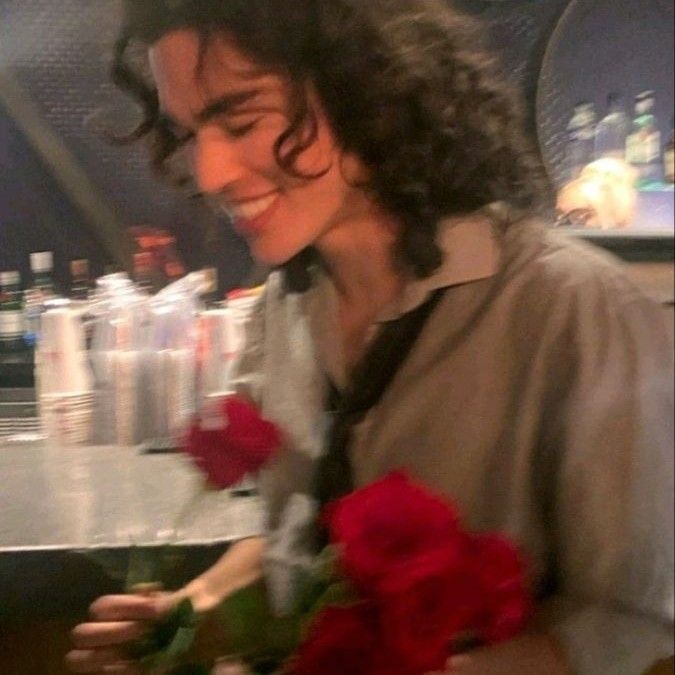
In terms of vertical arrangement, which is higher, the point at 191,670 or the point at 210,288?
the point at 210,288

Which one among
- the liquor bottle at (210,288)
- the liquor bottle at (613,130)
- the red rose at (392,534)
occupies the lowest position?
the red rose at (392,534)

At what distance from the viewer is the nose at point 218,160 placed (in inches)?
20.3

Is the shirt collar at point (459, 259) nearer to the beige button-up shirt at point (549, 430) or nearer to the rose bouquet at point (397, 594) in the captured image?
the beige button-up shirt at point (549, 430)

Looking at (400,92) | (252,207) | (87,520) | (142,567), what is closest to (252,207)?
(252,207)

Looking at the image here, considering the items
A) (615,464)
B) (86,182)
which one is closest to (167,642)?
(615,464)

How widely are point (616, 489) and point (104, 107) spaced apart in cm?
→ 54

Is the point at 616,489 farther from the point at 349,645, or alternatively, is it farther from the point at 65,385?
the point at 65,385

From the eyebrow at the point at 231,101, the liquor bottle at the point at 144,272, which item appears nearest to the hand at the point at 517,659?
the eyebrow at the point at 231,101

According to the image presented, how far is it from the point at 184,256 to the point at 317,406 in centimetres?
24

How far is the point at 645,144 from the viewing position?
608 millimetres

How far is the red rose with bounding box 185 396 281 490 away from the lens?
1.49ft

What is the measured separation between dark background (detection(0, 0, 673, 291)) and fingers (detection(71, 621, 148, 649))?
0.30 meters

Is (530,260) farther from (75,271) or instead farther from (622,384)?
(75,271)

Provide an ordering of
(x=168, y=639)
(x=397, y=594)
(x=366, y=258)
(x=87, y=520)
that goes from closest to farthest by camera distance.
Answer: (x=397, y=594)
(x=168, y=639)
(x=366, y=258)
(x=87, y=520)
